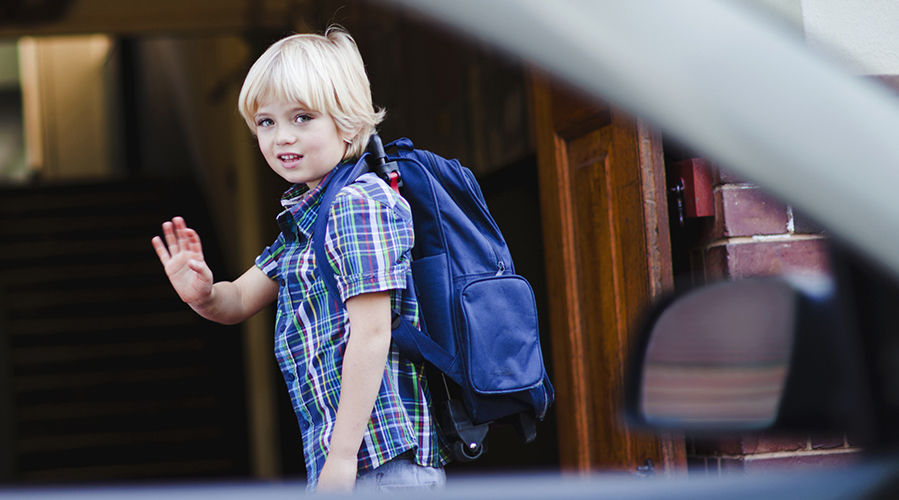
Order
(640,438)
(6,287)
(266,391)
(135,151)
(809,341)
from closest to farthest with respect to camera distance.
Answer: (809,341) < (640,438) < (266,391) < (6,287) < (135,151)

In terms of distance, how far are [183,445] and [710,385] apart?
7.05m

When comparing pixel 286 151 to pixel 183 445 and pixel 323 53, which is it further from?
pixel 183 445

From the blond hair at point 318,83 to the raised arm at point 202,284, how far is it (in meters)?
0.25

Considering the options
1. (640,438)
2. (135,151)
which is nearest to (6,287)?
(135,151)

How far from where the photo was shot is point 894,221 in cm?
89

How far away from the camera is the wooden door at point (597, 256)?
2.61 meters

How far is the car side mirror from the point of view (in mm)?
888

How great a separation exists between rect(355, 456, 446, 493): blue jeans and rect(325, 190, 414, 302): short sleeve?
320mm

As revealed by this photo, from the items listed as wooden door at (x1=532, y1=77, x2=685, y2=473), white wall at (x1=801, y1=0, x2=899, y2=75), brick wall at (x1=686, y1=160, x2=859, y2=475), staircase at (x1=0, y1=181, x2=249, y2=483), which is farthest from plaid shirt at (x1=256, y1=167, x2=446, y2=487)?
staircase at (x1=0, y1=181, x2=249, y2=483)

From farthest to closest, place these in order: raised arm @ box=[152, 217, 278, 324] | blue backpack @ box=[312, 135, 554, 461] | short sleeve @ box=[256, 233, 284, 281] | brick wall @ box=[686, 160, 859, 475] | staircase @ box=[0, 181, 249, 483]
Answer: staircase @ box=[0, 181, 249, 483]
brick wall @ box=[686, 160, 859, 475]
short sleeve @ box=[256, 233, 284, 281]
raised arm @ box=[152, 217, 278, 324]
blue backpack @ box=[312, 135, 554, 461]

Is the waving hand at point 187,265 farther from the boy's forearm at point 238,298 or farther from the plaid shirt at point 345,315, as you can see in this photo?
the plaid shirt at point 345,315

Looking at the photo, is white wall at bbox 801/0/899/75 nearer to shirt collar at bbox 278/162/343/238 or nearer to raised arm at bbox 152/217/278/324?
shirt collar at bbox 278/162/343/238

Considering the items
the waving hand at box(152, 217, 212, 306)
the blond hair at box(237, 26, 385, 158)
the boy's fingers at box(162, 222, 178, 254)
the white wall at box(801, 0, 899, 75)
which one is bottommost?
the waving hand at box(152, 217, 212, 306)

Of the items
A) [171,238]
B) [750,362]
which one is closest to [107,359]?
[171,238]
